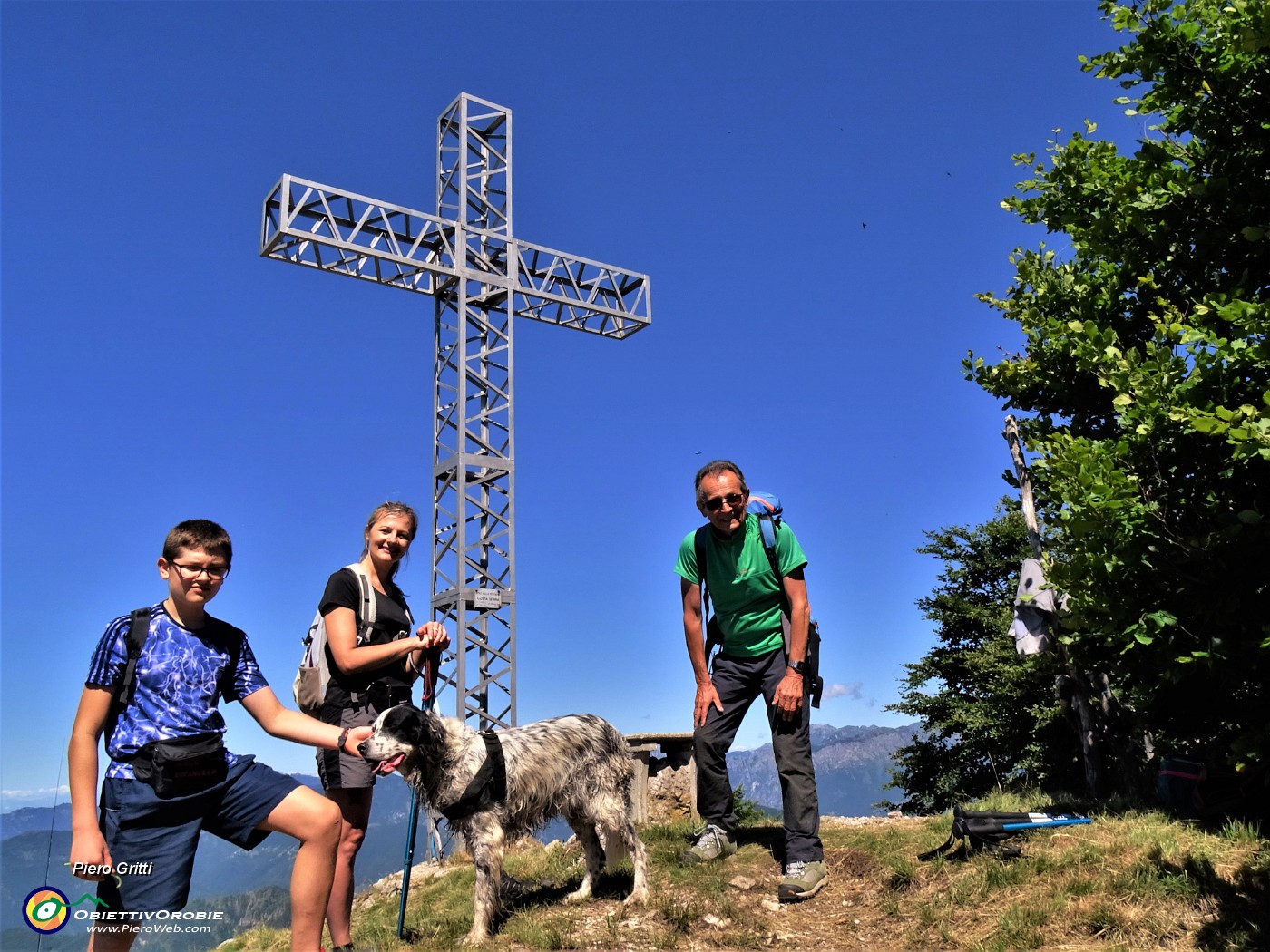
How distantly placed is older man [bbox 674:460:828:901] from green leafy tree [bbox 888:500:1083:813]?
14016mm

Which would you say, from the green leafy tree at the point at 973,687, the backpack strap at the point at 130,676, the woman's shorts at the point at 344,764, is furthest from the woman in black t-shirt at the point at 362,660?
the green leafy tree at the point at 973,687

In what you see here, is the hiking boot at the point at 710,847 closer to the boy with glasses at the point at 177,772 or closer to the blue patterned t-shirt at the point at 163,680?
the boy with glasses at the point at 177,772

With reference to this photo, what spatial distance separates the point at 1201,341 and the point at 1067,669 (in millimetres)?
5651

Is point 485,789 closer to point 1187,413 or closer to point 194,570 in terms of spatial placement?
point 194,570

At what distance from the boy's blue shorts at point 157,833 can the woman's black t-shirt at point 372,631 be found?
1303 millimetres

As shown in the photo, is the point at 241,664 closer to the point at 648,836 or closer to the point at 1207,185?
the point at 648,836

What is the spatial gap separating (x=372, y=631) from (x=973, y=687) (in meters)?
20.3

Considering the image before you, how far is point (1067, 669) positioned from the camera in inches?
398

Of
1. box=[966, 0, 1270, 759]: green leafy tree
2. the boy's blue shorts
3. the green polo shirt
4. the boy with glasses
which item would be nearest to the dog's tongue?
the boy with glasses

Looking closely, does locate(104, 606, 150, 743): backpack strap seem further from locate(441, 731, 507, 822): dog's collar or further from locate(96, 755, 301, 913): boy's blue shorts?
locate(441, 731, 507, 822): dog's collar

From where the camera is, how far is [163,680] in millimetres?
3639

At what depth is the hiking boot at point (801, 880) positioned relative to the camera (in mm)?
5828

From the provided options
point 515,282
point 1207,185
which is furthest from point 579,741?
point 515,282

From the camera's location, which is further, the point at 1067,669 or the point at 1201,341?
the point at 1067,669
